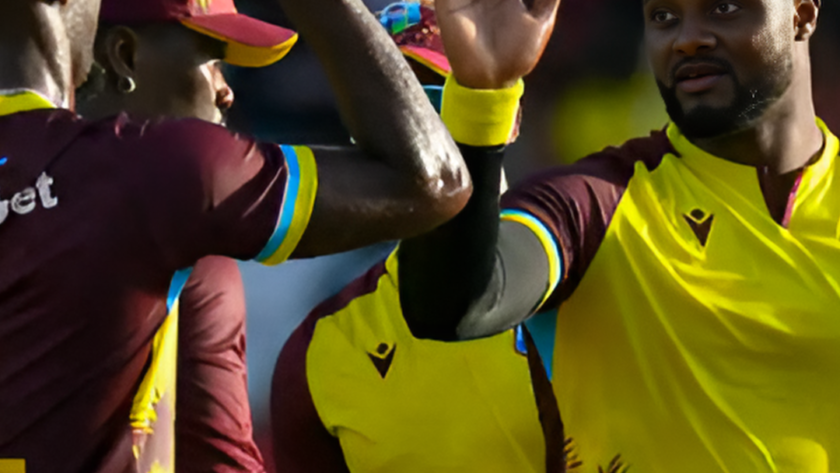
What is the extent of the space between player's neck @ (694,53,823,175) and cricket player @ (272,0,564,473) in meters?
0.72

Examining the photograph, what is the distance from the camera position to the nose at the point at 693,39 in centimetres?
331

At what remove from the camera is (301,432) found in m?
4.05

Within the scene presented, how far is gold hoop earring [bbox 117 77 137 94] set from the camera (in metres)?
3.52

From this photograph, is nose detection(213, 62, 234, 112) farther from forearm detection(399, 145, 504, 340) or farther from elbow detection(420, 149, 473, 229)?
elbow detection(420, 149, 473, 229)

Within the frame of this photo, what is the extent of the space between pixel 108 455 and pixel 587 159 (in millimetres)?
1524

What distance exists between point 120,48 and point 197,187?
1.61 meters

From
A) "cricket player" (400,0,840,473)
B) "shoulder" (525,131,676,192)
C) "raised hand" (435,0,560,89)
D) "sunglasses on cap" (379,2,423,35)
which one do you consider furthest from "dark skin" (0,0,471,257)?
"sunglasses on cap" (379,2,423,35)

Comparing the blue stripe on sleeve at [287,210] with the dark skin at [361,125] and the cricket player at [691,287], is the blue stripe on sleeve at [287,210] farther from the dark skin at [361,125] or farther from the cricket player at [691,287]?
the cricket player at [691,287]

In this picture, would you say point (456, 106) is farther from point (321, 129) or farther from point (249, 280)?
point (321, 129)

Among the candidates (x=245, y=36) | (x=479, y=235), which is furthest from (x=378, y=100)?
(x=245, y=36)

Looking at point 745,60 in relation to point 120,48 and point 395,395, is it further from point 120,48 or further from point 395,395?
point 120,48

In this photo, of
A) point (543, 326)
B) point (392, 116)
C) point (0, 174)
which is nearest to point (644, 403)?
point (543, 326)

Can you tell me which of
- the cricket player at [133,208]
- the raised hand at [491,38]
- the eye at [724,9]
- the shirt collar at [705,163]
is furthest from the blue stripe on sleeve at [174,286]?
the eye at [724,9]

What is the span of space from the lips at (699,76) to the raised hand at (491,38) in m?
0.76
